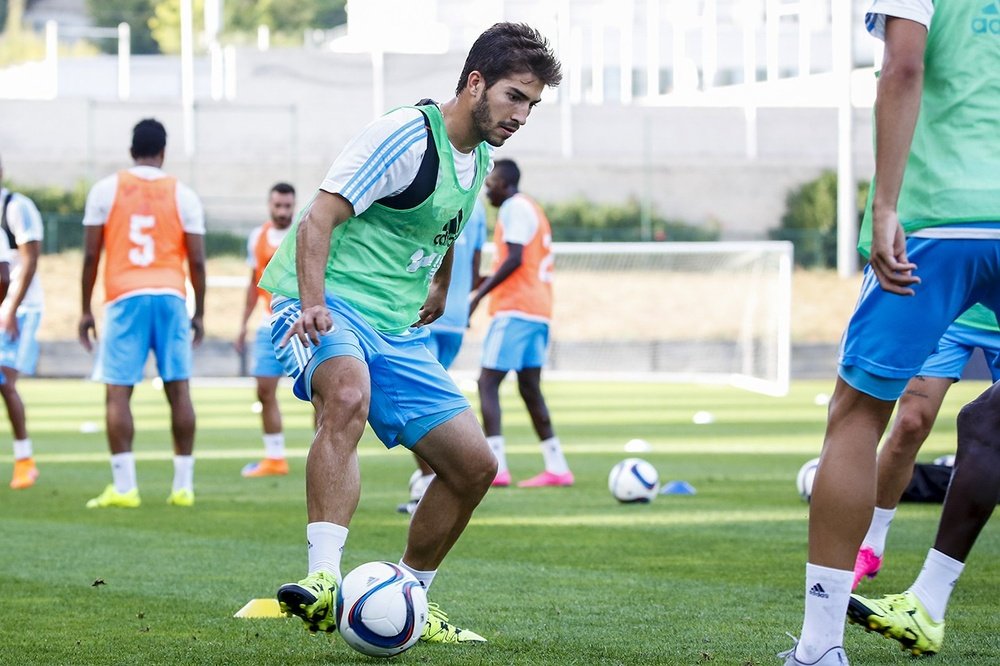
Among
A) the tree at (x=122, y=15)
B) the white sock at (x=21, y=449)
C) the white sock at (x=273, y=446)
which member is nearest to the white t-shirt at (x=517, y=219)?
the white sock at (x=273, y=446)

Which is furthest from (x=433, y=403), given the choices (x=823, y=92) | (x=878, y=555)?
(x=823, y=92)

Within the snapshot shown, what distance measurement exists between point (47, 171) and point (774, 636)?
1450 inches

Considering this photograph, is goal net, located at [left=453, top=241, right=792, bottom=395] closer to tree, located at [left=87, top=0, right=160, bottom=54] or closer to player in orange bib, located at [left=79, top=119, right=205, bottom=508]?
player in orange bib, located at [left=79, top=119, right=205, bottom=508]

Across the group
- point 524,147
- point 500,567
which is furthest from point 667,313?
point 500,567

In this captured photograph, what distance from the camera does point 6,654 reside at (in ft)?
16.5

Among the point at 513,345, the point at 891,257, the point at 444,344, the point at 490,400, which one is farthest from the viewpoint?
the point at 513,345

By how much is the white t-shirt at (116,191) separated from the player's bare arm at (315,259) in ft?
16.7

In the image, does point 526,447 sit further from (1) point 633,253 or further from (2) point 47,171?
(2) point 47,171

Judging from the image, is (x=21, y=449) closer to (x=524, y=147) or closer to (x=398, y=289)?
(x=398, y=289)

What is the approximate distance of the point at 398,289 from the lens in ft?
17.4

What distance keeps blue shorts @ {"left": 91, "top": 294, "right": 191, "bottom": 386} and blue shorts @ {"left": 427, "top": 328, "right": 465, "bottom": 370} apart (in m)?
1.67

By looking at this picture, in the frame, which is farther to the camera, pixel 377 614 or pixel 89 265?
pixel 89 265

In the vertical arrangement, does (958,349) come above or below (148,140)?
below

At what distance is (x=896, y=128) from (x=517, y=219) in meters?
7.60
